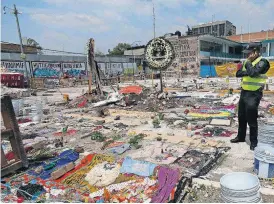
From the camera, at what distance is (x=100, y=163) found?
4629 millimetres

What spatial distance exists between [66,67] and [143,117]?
85.7 ft

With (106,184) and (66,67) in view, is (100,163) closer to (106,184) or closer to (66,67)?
(106,184)

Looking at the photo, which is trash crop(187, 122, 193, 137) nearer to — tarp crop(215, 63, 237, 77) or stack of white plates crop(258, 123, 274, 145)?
stack of white plates crop(258, 123, 274, 145)

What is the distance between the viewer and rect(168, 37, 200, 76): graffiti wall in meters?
35.1

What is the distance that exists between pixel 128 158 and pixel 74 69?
31.0 metres

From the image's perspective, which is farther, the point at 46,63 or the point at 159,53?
the point at 46,63

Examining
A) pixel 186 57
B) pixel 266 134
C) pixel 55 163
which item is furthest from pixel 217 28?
pixel 55 163

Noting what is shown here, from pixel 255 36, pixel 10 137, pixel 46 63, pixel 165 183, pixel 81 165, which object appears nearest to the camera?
pixel 165 183

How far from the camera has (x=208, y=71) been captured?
3319 centimetres

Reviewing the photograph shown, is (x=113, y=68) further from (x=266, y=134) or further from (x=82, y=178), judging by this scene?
(x=82, y=178)

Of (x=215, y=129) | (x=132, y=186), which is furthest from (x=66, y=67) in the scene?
(x=132, y=186)

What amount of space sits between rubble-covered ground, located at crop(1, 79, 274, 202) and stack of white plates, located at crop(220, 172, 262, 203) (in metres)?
0.39

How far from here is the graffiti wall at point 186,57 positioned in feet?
115

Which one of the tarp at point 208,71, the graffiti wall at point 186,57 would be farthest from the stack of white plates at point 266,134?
the graffiti wall at point 186,57
